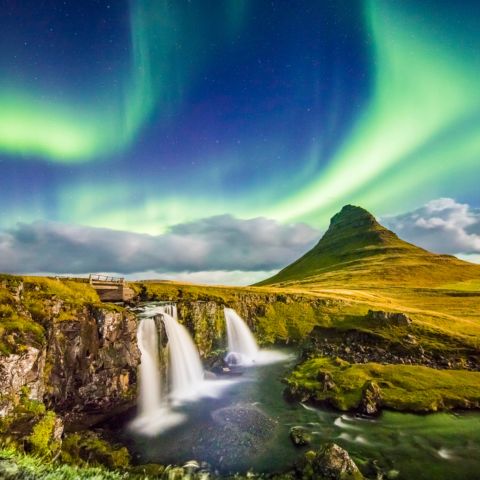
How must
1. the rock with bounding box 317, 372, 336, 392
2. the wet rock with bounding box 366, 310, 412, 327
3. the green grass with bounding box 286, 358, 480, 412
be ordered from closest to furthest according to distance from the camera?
the green grass with bounding box 286, 358, 480, 412 → the rock with bounding box 317, 372, 336, 392 → the wet rock with bounding box 366, 310, 412, 327

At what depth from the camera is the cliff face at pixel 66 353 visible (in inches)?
1141

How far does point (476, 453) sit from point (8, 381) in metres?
41.5

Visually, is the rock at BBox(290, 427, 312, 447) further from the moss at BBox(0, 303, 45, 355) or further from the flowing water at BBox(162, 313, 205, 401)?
the moss at BBox(0, 303, 45, 355)

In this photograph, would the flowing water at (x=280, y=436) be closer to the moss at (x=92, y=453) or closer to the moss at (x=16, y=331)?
the moss at (x=92, y=453)

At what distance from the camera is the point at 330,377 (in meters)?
46.7

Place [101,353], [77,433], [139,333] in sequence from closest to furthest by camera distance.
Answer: [77,433] → [101,353] → [139,333]

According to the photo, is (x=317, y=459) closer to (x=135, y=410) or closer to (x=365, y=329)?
(x=135, y=410)

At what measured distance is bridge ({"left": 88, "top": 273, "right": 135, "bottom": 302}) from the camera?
54.6 meters

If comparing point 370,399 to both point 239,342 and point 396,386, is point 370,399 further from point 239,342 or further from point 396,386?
point 239,342

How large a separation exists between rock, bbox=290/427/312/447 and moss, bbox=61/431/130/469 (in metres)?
15.6

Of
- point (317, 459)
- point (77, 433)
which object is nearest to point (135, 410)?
point (77, 433)

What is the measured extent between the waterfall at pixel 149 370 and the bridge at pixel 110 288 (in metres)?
12.5

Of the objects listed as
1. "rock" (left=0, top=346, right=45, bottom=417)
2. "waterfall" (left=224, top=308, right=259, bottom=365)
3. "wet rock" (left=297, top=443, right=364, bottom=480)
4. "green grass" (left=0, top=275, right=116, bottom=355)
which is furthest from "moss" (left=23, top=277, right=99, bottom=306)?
"waterfall" (left=224, top=308, right=259, bottom=365)

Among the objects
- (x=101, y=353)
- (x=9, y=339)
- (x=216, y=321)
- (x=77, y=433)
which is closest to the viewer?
(x=9, y=339)
